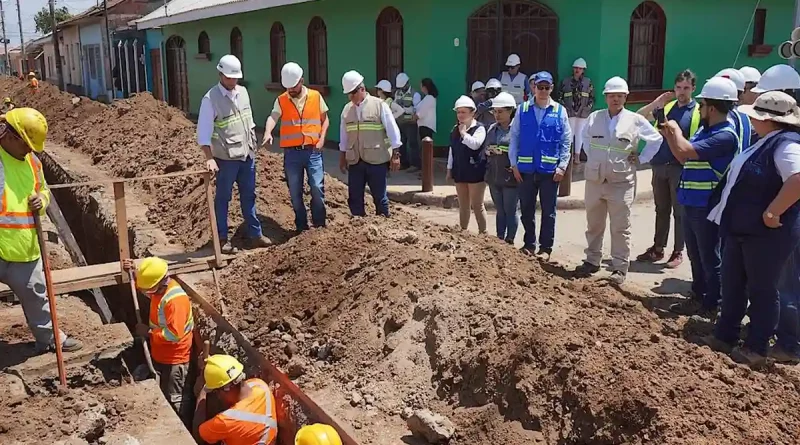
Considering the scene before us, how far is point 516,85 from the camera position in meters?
11.7

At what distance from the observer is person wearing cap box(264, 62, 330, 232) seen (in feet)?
25.0

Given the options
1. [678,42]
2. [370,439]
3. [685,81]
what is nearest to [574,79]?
[678,42]

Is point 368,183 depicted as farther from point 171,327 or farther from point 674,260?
point 674,260

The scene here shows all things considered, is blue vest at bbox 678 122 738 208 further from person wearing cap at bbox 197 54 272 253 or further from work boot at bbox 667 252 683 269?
person wearing cap at bbox 197 54 272 253

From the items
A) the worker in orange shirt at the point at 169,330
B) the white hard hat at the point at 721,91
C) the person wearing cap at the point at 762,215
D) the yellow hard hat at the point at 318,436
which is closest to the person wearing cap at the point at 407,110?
the worker in orange shirt at the point at 169,330

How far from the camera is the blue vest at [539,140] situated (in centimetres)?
703

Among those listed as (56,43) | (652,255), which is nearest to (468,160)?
(652,255)

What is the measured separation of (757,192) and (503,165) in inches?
115

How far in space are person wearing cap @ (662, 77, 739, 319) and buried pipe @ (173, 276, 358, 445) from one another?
3.14 meters

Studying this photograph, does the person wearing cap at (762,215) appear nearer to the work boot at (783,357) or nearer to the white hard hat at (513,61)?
the work boot at (783,357)

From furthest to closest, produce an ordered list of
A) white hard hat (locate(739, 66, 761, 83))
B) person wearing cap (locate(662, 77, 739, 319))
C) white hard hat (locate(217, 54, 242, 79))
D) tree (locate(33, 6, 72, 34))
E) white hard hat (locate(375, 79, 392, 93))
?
tree (locate(33, 6, 72, 34)) → white hard hat (locate(375, 79, 392, 93)) → white hard hat (locate(739, 66, 761, 83)) → white hard hat (locate(217, 54, 242, 79)) → person wearing cap (locate(662, 77, 739, 319))

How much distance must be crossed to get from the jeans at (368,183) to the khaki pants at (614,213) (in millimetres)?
2251

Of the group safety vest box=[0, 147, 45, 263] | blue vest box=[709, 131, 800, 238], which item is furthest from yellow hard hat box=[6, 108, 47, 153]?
blue vest box=[709, 131, 800, 238]

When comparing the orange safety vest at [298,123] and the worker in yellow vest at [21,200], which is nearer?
the worker in yellow vest at [21,200]
